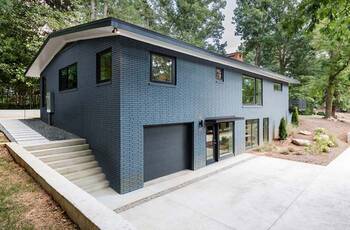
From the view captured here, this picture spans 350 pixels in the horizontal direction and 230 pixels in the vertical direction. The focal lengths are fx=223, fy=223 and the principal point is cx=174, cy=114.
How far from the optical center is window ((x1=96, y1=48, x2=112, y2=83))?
7.24 metres

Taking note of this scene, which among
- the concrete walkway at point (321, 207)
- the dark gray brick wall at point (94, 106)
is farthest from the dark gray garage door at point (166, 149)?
the concrete walkway at point (321, 207)

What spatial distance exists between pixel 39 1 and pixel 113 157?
17.7 meters

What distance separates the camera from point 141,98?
719cm

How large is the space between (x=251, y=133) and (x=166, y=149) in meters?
7.04

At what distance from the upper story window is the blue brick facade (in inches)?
65.6

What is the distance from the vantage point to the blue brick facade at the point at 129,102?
6746mm

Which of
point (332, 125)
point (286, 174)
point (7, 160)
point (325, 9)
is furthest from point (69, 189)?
point (332, 125)

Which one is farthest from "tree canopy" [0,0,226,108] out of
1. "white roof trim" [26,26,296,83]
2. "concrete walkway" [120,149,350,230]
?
"concrete walkway" [120,149,350,230]

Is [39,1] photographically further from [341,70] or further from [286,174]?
[341,70]

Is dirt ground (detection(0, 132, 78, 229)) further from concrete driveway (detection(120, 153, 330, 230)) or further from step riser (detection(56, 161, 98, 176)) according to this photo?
concrete driveway (detection(120, 153, 330, 230))

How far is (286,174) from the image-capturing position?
865 centimetres

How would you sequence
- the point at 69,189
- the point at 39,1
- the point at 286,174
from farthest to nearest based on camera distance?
1. the point at 39,1
2. the point at 286,174
3. the point at 69,189

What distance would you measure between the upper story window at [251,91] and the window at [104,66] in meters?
8.11

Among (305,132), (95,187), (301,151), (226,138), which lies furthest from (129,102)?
(305,132)
